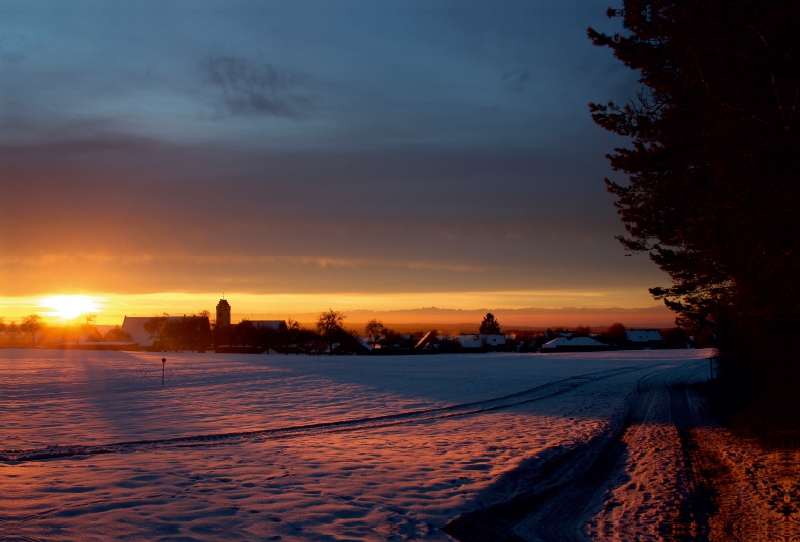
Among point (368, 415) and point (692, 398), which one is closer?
point (368, 415)

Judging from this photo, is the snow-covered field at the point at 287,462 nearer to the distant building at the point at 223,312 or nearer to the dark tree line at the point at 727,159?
the dark tree line at the point at 727,159

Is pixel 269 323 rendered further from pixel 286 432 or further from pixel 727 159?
pixel 727 159

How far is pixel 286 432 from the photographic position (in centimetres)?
1661

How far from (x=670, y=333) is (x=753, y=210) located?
460 feet

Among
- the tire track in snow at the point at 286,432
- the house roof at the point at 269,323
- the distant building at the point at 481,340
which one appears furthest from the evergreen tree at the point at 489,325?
the tire track in snow at the point at 286,432

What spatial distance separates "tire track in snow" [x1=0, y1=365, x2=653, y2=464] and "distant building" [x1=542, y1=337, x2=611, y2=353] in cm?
10044

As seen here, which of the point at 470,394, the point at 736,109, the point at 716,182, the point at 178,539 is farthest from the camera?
the point at 470,394

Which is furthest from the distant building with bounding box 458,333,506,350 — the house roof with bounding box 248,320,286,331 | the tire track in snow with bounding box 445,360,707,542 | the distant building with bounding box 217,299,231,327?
the tire track in snow with bounding box 445,360,707,542

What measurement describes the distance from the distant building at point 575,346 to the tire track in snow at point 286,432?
100436 mm

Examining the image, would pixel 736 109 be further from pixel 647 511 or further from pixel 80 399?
pixel 80 399

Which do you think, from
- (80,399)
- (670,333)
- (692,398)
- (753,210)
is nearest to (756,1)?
(753,210)

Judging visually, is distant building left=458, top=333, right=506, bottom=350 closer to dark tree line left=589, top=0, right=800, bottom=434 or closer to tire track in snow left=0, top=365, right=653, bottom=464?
tire track in snow left=0, top=365, right=653, bottom=464

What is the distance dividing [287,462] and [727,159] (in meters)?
9.91

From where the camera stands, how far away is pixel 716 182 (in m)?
11.9
